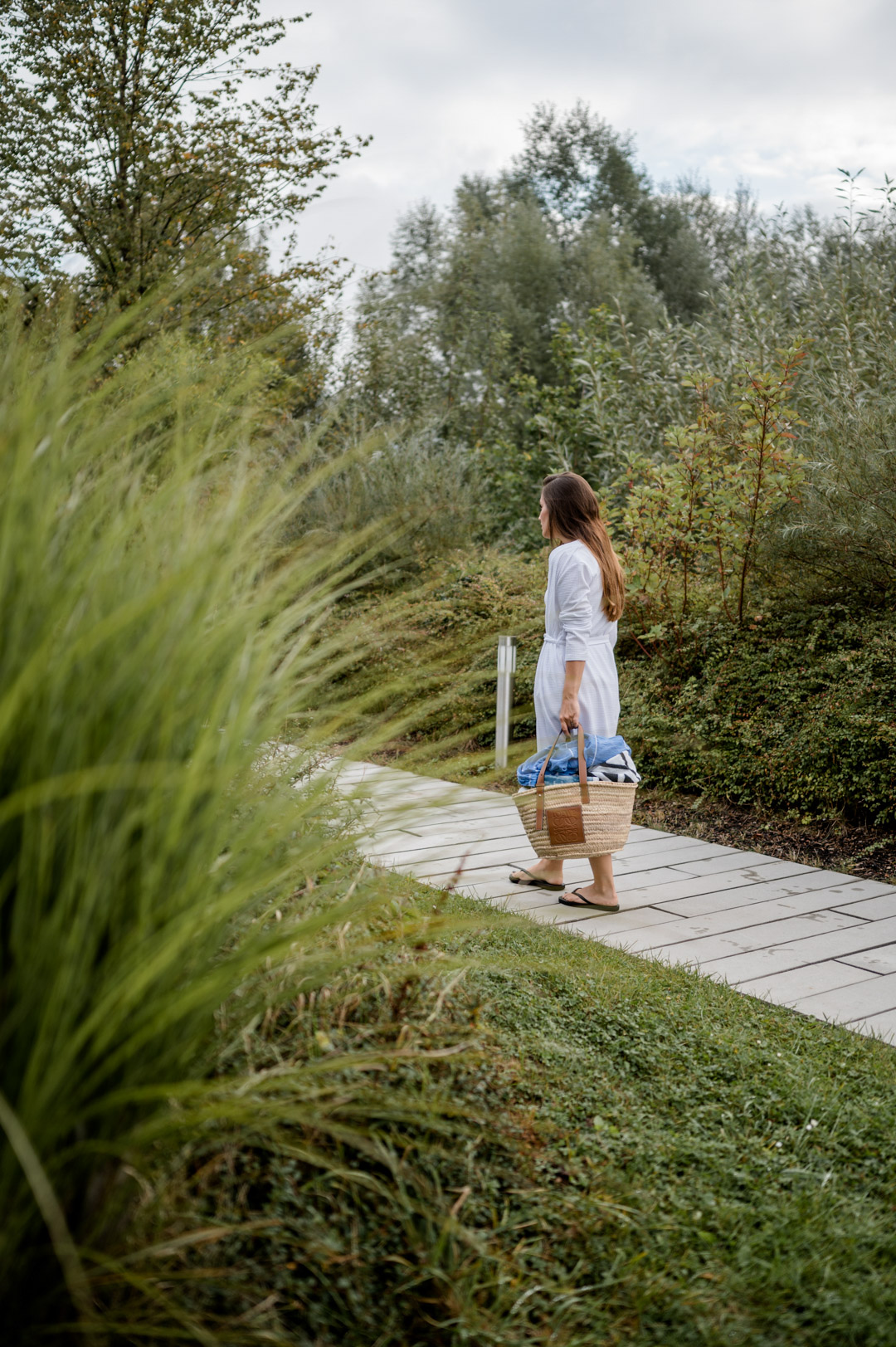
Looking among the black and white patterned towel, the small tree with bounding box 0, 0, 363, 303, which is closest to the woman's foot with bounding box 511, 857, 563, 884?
the black and white patterned towel

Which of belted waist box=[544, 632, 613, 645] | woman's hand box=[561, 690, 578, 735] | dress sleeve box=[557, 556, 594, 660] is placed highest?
dress sleeve box=[557, 556, 594, 660]

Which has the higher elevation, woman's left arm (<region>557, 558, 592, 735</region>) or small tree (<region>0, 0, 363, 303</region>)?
small tree (<region>0, 0, 363, 303</region>)

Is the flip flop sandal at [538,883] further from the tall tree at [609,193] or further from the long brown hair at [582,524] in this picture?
the tall tree at [609,193]

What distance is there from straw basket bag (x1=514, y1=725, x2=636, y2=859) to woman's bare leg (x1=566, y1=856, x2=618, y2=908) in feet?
0.33

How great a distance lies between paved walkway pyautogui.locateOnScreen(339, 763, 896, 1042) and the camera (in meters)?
3.41

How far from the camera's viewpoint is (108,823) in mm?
1252

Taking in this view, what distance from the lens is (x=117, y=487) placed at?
173 centimetres

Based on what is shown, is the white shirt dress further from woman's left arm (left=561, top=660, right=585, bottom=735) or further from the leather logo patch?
the leather logo patch

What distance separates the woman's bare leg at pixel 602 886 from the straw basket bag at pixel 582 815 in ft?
0.33

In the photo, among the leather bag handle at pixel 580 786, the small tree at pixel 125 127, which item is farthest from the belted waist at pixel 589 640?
the small tree at pixel 125 127

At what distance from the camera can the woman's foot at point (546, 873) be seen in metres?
4.59

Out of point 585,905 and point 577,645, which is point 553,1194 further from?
point 577,645

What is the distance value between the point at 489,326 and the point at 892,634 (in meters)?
16.9

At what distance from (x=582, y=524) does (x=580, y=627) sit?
1.54ft
